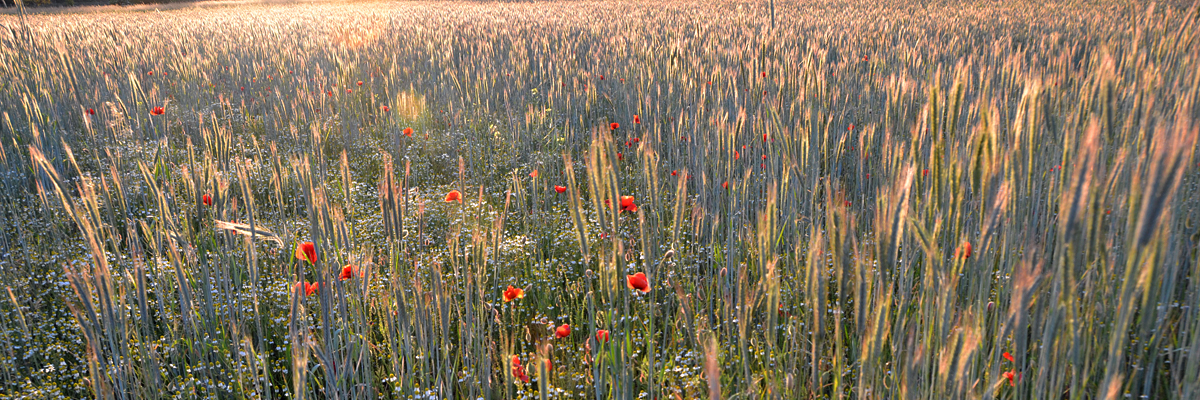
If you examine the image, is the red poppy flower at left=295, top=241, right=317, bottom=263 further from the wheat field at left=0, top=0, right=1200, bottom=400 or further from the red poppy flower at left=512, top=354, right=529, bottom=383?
the red poppy flower at left=512, top=354, right=529, bottom=383

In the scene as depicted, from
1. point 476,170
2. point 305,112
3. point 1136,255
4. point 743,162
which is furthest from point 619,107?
point 1136,255

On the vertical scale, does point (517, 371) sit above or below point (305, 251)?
below

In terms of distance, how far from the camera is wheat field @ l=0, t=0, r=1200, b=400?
77 cm

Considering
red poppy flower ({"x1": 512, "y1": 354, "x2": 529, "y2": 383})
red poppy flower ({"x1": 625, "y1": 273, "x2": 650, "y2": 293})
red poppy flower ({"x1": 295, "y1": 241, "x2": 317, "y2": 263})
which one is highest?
red poppy flower ({"x1": 295, "y1": 241, "x2": 317, "y2": 263})

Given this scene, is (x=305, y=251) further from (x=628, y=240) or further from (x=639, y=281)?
(x=628, y=240)

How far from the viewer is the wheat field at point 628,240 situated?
773 millimetres

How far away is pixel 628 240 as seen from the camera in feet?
6.20

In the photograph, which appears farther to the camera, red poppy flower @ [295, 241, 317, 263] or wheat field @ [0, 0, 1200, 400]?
red poppy flower @ [295, 241, 317, 263]

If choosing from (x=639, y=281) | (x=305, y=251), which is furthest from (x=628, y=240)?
(x=305, y=251)

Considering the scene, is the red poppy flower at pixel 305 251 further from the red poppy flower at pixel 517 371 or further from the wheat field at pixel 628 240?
the red poppy flower at pixel 517 371

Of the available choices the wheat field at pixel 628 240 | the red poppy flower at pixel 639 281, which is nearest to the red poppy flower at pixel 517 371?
the wheat field at pixel 628 240

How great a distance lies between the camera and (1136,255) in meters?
0.51

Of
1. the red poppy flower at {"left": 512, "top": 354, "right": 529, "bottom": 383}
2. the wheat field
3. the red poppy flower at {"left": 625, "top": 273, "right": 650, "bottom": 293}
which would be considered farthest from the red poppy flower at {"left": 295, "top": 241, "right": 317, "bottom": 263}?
the red poppy flower at {"left": 625, "top": 273, "right": 650, "bottom": 293}

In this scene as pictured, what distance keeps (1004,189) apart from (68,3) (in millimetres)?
46382
